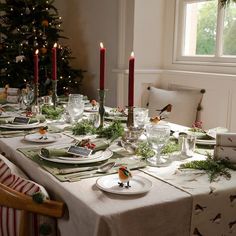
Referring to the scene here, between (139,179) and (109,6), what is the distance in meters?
3.05

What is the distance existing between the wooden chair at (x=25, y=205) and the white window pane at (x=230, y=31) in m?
2.41

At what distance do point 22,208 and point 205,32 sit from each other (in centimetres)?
265

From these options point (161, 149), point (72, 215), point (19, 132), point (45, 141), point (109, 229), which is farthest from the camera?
Answer: point (19, 132)

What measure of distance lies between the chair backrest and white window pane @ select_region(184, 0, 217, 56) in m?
2.46

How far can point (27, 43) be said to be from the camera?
4203 mm

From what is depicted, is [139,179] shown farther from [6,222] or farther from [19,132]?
[19,132]

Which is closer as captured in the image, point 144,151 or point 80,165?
point 80,165

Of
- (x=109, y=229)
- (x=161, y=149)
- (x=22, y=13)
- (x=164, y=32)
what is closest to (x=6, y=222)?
(x=109, y=229)

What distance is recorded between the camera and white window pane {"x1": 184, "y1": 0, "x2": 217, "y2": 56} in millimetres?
3227

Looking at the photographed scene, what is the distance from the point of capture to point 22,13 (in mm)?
4133

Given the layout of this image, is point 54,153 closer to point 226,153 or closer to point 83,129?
point 83,129

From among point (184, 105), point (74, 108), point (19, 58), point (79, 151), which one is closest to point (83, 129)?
point (74, 108)

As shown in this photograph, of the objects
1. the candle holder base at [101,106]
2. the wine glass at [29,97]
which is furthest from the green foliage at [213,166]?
the wine glass at [29,97]

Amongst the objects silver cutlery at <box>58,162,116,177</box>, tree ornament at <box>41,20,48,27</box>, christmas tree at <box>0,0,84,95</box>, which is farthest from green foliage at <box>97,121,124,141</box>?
tree ornament at <box>41,20,48,27</box>
